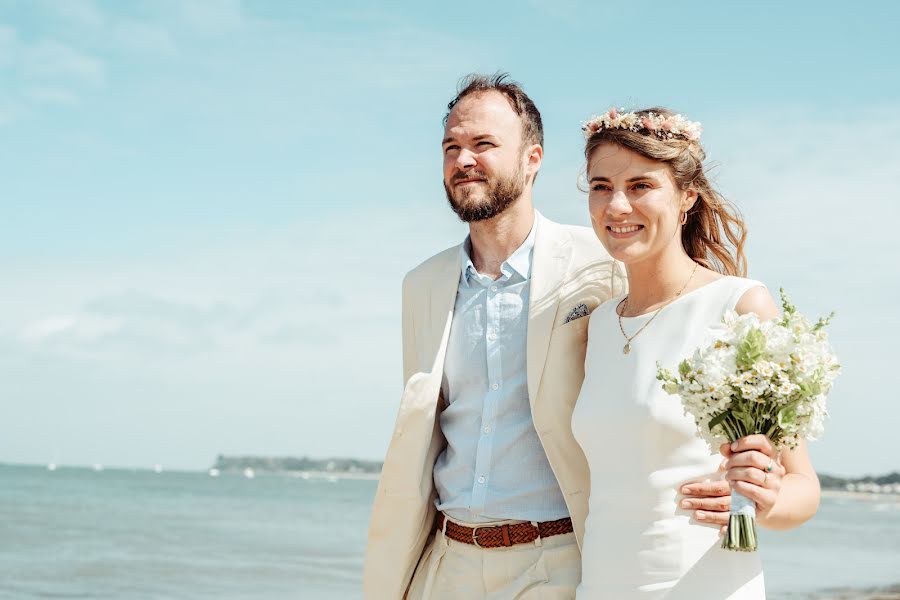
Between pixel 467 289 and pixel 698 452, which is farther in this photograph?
pixel 467 289

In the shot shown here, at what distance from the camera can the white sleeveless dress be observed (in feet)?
10.2

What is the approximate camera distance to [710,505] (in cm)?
301

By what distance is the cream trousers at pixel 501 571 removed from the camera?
371cm

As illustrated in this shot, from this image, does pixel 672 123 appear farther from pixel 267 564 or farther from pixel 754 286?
pixel 267 564

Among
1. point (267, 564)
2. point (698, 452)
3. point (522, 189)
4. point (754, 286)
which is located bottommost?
point (267, 564)

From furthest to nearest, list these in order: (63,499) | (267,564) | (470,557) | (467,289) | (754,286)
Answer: (63,499)
(267,564)
(467,289)
(470,557)
(754,286)

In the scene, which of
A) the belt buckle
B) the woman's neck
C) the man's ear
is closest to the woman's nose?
the woman's neck

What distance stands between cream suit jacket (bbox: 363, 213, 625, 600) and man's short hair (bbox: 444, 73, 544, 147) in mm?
384

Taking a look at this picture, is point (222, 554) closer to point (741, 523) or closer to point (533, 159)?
point (533, 159)

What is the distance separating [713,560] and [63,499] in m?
36.6

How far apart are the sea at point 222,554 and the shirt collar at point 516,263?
10.4m

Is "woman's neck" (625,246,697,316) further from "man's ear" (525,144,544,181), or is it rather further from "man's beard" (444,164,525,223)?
"man's ear" (525,144,544,181)

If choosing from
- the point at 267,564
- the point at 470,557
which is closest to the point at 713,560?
the point at 470,557

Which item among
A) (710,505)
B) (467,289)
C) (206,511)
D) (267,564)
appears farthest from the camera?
(206,511)
